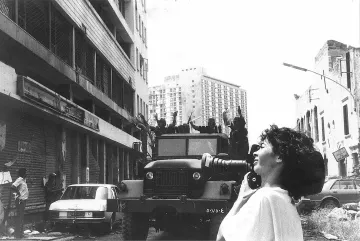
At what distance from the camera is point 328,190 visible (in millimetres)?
20875

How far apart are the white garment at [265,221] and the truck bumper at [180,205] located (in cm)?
854

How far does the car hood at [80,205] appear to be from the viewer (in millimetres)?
13078

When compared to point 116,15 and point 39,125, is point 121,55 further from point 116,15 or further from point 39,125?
point 39,125

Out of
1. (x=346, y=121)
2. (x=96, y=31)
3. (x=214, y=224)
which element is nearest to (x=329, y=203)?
(x=214, y=224)

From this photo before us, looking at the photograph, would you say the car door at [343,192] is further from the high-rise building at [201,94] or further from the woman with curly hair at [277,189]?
the woman with curly hair at [277,189]

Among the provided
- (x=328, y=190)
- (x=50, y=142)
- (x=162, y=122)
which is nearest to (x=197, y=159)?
(x=162, y=122)

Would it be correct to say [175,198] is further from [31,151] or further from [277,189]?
[277,189]

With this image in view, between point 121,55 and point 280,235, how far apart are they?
3105 centimetres

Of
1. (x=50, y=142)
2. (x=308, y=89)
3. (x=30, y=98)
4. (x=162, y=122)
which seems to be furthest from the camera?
(x=308, y=89)

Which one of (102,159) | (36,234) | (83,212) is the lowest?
(36,234)

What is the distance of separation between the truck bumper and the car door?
1159 cm

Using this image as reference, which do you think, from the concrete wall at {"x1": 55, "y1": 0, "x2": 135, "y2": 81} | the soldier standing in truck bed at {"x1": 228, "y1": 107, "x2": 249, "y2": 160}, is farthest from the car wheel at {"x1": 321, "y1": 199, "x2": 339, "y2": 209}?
the concrete wall at {"x1": 55, "y1": 0, "x2": 135, "y2": 81}

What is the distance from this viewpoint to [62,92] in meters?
21.1

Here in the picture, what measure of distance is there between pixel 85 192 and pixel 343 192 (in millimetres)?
10732
